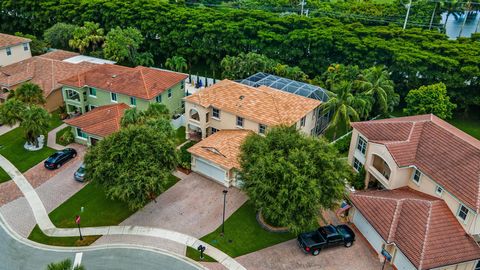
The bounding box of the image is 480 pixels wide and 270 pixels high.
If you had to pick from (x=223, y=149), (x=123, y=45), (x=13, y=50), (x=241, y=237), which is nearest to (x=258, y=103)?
(x=223, y=149)

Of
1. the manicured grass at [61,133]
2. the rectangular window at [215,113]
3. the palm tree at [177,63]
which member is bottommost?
the manicured grass at [61,133]

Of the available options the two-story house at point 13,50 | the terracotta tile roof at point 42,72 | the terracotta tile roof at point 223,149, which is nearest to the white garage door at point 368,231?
the terracotta tile roof at point 223,149

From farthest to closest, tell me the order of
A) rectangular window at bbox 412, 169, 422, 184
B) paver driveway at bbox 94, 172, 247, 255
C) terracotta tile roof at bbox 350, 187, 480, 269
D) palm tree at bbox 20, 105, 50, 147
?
1. palm tree at bbox 20, 105, 50, 147
2. rectangular window at bbox 412, 169, 422, 184
3. paver driveway at bbox 94, 172, 247, 255
4. terracotta tile roof at bbox 350, 187, 480, 269

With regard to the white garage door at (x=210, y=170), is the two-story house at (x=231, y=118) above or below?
above

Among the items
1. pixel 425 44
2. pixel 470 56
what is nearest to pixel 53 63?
pixel 425 44

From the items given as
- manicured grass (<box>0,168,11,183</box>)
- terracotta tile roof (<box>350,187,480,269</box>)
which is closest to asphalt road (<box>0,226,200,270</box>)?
manicured grass (<box>0,168,11,183</box>)

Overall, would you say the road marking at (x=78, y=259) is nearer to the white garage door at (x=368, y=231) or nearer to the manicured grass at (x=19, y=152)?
the manicured grass at (x=19, y=152)

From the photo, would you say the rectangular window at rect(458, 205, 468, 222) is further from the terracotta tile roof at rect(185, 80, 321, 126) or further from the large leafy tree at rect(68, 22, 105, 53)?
the large leafy tree at rect(68, 22, 105, 53)
